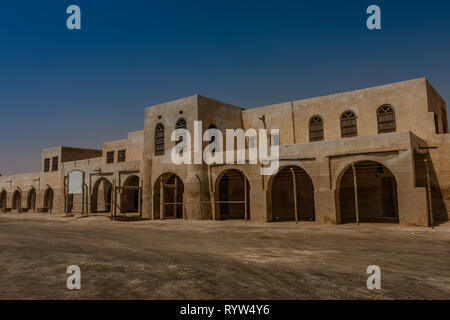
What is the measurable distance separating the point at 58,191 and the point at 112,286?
34819mm

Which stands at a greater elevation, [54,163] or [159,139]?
[159,139]

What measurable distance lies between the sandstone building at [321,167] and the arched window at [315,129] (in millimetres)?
70

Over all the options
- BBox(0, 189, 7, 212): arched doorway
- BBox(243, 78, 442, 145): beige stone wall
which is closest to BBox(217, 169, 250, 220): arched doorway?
BBox(243, 78, 442, 145): beige stone wall

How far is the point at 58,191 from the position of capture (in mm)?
36312

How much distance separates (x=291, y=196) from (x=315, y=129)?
201 inches

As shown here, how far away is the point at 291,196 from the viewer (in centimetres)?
2291

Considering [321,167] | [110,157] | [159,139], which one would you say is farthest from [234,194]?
[110,157]

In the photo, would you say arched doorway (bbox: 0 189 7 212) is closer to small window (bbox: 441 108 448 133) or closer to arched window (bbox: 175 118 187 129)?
arched window (bbox: 175 118 187 129)

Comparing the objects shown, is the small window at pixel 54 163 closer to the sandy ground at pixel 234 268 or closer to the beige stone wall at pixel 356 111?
the beige stone wall at pixel 356 111

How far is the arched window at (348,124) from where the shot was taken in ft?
71.0

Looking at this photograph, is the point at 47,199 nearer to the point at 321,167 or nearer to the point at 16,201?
the point at 16,201

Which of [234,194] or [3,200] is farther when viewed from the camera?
[3,200]
